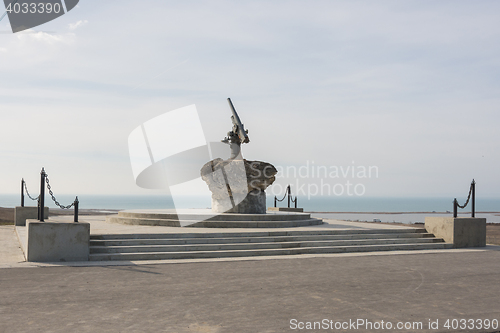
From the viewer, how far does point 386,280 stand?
8.25 m

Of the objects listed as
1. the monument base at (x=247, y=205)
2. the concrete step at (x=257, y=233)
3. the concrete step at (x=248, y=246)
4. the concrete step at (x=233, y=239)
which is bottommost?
the concrete step at (x=248, y=246)

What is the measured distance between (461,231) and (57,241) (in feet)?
37.5

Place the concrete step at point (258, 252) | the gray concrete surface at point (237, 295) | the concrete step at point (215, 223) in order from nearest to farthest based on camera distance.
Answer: the gray concrete surface at point (237, 295)
the concrete step at point (258, 252)
the concrete step at point (215, 223)

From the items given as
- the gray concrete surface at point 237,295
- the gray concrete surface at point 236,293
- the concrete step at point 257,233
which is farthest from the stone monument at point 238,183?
the gray concrete surface at point 237,295

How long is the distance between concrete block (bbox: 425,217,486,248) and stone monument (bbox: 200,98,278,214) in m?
6.12

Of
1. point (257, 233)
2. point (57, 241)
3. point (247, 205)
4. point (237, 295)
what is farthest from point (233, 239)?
point (237, 295)

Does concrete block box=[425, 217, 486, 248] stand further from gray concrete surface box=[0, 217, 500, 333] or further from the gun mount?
the gun mount

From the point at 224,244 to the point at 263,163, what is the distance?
5.74m

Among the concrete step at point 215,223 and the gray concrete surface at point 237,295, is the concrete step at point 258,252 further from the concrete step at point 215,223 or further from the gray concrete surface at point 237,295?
the concrete step at point 215,223

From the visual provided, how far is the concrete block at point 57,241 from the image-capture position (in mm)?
9688

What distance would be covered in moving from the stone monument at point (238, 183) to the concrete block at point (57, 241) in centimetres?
720

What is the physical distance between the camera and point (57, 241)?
32.3 feet

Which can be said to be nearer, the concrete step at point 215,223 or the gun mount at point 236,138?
the concrete step at point 215,223

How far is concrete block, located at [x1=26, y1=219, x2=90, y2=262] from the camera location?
9688 mm
